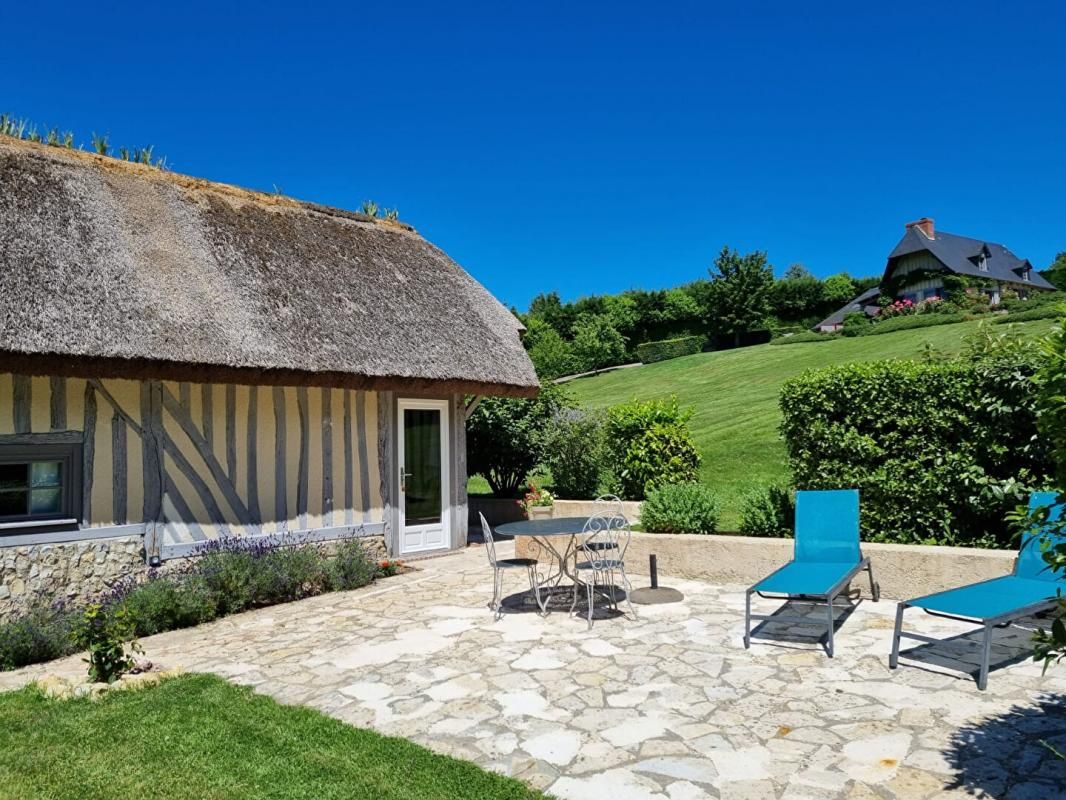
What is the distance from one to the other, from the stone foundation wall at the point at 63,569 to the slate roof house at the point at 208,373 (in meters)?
0.02

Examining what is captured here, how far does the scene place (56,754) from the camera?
3750mm

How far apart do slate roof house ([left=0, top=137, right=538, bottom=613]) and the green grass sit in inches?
124

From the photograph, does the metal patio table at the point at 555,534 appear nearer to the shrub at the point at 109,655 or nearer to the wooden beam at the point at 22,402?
the shrub at the point at 109,655

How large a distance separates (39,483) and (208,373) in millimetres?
1872

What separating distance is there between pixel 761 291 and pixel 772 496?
36.9 m

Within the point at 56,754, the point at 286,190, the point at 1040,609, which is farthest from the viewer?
the point at 286,190

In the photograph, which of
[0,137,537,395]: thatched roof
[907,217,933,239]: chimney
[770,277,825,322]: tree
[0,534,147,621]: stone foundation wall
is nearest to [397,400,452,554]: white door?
[0,137,537,395]: thatched roof

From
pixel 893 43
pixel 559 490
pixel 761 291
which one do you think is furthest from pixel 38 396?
pixel 761 291

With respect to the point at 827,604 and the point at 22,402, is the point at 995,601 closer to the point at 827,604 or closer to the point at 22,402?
the point at 827,604

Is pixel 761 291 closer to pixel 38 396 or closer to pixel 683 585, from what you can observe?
pixel 683 585

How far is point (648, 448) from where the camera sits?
1097 cm

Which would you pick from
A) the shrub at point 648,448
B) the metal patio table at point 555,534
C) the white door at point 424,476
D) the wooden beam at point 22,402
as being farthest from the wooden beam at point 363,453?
the shrub at point 648,448

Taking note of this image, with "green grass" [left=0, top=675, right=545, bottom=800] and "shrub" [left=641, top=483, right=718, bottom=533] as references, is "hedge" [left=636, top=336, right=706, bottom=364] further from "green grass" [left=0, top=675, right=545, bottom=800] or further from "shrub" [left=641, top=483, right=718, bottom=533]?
"green grass" [left=0, top=675, right=545, bottom=800]

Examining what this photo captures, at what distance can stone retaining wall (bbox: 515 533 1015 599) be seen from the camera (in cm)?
621
